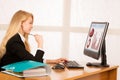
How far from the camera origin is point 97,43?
264cm

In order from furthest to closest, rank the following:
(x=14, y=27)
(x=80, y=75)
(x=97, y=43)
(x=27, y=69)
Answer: (x=97, y=43)
(x=14, y=27)
(x=80, y=75)
(x=27, y=69)

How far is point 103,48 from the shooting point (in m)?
2.70

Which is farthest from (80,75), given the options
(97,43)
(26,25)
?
(26,25)

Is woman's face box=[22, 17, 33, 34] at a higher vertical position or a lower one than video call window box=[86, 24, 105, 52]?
higher

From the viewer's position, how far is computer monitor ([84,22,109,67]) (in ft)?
8.48

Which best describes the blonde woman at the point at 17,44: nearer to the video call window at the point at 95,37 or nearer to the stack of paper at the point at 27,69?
the stack of paper at the point at 27,69

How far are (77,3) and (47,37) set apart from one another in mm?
742

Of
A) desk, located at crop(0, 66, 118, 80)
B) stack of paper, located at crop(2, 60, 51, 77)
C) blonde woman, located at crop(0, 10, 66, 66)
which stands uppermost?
blonde woman, located at crop(0, 10, 66, 66)

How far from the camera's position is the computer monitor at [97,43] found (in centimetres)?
258

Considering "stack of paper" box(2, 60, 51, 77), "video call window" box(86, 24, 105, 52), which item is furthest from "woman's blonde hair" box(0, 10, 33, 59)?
"video call window" box(86, 24, 105, 52)

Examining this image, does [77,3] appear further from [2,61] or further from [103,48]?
[2,61]

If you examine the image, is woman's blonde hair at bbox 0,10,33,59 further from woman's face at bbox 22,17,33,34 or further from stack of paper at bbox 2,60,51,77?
stack of paper at bbox 2,60,51,77

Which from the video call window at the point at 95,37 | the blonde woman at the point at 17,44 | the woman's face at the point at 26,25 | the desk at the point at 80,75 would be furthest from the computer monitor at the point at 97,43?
the woman's face at the point at 26,25

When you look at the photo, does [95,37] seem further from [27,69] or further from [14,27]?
[27,69]
